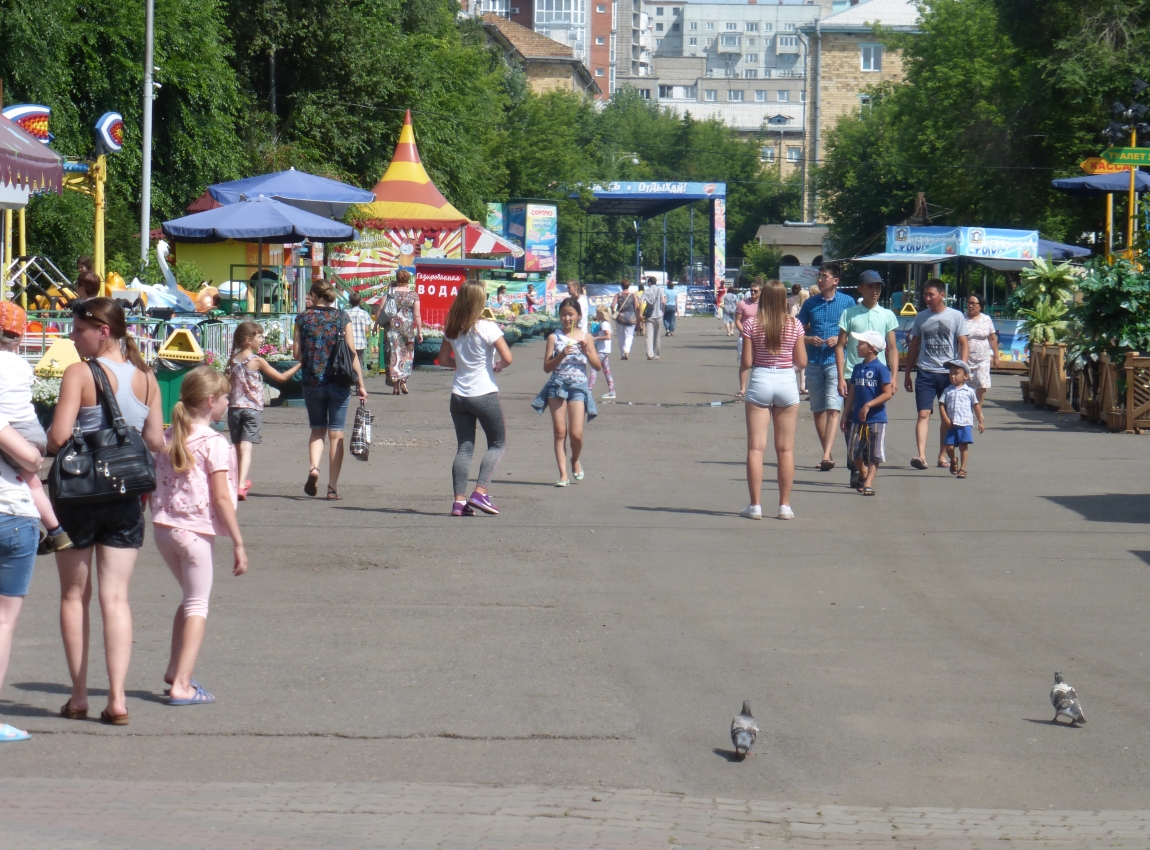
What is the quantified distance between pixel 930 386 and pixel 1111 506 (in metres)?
2.64

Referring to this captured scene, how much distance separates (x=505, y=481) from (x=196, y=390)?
22.6ft

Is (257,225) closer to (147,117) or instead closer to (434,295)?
(147,117)

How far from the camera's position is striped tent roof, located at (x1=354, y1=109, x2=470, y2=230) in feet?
91.8

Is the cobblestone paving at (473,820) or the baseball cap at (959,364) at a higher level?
the baseball cap at (959,364)

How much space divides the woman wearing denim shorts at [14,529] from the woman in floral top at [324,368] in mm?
5843

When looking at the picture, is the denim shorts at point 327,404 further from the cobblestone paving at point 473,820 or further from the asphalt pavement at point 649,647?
the cobblestone paving at point 473,820

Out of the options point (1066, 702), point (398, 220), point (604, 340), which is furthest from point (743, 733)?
point (398, 220)

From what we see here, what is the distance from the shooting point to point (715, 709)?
5906mm

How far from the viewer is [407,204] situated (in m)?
28.2

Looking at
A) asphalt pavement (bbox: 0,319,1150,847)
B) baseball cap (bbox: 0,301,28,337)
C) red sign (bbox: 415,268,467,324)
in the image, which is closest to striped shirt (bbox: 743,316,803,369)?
asphalt pavement (bbox: 0,319,1150,847)

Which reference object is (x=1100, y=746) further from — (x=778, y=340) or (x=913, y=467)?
(x=913, y=467)

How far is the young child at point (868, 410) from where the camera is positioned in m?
12.1

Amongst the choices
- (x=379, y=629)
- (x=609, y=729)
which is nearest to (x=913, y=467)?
(x=379, y=629)

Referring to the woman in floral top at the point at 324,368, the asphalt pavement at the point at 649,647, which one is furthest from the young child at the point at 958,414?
the woman in floral top at the point at 324,368
